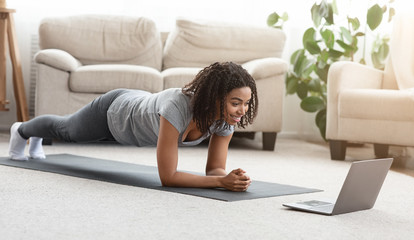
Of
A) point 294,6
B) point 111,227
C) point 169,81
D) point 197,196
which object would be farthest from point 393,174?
point 294,6

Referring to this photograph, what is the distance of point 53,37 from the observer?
13.2ft

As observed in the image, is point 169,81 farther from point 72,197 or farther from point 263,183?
point 72,197

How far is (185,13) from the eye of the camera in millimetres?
4648

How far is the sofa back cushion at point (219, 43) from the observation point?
13.8ft

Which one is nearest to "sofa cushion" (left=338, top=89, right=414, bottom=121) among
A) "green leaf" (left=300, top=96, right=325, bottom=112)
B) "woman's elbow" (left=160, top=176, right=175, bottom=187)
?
"green leaf" (left=300, top=96, right=325, bottom=112)

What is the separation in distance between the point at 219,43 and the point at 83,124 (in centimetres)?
197

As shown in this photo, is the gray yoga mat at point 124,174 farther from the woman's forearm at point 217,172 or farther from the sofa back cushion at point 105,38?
the sofa back cushion at point 105,38

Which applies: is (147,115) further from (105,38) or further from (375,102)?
(105,38)

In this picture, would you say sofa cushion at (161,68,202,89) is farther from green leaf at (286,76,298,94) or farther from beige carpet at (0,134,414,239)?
beige carpet at (0,134,414,239)

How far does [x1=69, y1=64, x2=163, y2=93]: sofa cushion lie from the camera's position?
361 centimetres

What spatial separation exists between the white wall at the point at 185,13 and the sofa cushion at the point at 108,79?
1069mm

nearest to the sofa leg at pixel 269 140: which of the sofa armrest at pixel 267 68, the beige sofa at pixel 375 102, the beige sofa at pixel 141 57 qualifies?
the beige sofa at pixel 141 57

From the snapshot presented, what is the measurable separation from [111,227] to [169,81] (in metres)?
2.32

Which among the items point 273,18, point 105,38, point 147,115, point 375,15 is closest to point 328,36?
point 375,15
